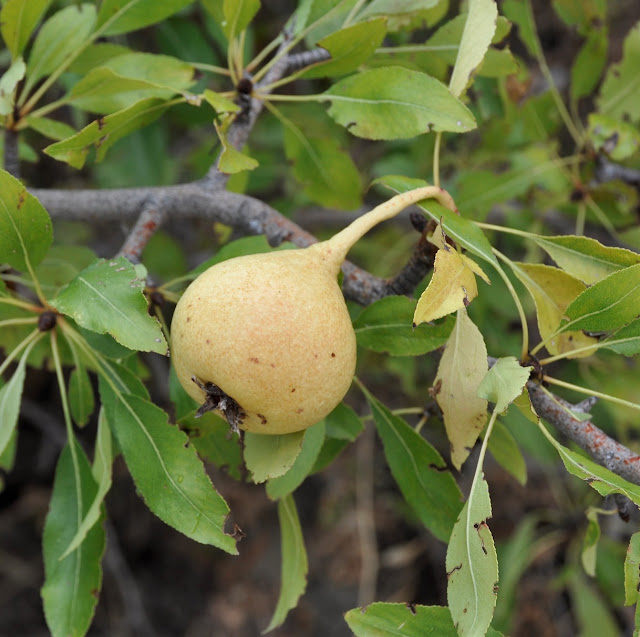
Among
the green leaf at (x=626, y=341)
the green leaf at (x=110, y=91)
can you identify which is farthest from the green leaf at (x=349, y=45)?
the green leaf at (x=626, y=341)

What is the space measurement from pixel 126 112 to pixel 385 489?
222 centimetres

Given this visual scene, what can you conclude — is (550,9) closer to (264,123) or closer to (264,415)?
(264,123)

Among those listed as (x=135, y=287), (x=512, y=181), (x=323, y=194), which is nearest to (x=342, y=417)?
(x=135, y=287)

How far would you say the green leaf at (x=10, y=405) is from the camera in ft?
3.14

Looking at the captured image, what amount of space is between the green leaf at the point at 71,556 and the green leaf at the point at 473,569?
0.59 m

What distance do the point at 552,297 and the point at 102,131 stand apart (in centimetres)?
71

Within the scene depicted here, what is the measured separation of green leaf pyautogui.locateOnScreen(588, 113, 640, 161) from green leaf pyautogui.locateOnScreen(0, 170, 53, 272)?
1206 mm

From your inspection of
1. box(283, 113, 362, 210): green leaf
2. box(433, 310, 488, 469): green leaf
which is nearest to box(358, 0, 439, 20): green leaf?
box(283, 113, 362, 210): green leaf

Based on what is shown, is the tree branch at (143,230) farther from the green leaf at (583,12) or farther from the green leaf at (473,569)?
the green leaf at (583,12)

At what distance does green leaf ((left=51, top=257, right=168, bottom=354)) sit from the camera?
32.4 inches

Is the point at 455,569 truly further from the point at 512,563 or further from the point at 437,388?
the point at 512,563

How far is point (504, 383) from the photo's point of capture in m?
0.80

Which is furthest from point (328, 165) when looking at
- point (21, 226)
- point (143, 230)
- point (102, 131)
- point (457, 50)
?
point (21, 226)

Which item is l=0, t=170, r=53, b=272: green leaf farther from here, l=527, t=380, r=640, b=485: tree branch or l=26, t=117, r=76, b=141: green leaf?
l=527, t=380, r=640, b=485: tree branch
